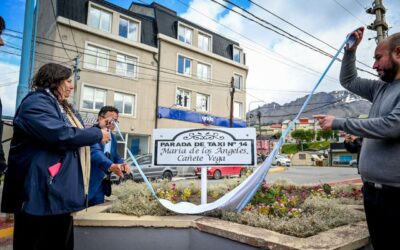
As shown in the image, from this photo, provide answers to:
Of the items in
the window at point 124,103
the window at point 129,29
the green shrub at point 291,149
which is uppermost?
the window at point 129,29

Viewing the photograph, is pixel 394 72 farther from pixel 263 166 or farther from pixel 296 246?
pixel 263 166

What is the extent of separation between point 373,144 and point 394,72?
46 cm

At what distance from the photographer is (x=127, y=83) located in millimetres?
17453

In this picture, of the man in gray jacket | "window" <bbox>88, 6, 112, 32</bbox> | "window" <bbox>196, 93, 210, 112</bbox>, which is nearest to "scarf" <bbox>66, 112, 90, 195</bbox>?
the man in gray jacket

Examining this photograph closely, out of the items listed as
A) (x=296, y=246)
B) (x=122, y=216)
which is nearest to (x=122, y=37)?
(x=122, y=216)

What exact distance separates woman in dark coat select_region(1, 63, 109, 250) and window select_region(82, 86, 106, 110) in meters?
15.0

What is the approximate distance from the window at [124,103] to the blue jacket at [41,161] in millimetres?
15785

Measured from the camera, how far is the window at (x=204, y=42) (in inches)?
854

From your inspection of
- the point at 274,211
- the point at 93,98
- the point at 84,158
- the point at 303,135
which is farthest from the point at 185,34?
the point at 303,135

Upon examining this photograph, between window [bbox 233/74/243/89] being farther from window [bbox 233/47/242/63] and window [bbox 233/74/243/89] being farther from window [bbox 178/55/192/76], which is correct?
window [bbox 178/55/192/76]

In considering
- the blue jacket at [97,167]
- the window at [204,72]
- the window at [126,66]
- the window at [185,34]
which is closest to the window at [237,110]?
the window at [204,72]

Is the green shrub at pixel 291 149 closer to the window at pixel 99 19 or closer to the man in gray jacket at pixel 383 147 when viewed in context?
the window at pixel 99 19

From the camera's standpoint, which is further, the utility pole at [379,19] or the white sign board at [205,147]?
the utility pole at [379,19]

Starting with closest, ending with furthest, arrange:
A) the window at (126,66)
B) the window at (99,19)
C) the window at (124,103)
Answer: the window at (99,19) → the window at (124,103) → the window at (126,66)
